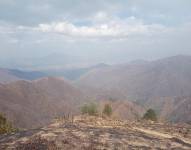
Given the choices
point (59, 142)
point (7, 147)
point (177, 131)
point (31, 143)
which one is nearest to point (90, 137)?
point (59, 142)

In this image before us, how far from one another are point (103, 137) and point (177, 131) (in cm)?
823

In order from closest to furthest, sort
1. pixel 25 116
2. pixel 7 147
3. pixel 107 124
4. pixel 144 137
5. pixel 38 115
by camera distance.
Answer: pixel 7 147
pixel 144 137
pixel 107 124
pixel 25 116
pixel 38 115

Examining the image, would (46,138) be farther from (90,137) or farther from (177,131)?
(177,131)

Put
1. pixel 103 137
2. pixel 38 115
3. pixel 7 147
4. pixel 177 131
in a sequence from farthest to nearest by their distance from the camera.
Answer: pixel 38 115 < pixel 177 131 < pixel 103 137 < pixel 7 147

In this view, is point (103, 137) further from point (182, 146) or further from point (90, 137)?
point (182, 146)

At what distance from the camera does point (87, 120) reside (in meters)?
20.9

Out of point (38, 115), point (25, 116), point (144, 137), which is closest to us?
point (144, 137)

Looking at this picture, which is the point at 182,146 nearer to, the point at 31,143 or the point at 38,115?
the point at 31,143

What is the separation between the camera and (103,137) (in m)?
15.6

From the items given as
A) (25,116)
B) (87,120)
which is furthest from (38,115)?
(87,120)

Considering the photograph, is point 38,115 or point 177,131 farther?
point 38,115

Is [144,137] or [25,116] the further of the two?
[25,116]

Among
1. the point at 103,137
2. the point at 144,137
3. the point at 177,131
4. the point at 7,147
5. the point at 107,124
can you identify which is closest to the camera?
the point at 7,147

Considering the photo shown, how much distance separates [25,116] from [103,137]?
161041 mm
